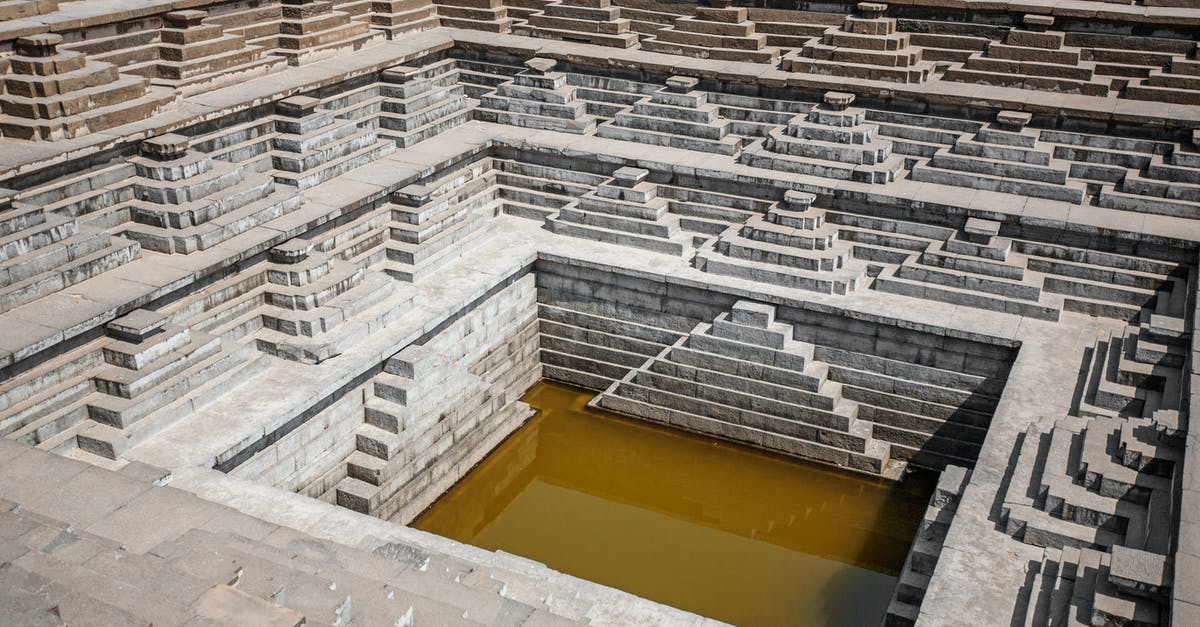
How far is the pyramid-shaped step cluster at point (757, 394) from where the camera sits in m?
14.7

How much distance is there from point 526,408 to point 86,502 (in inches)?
281

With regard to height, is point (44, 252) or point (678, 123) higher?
point (678, 123)

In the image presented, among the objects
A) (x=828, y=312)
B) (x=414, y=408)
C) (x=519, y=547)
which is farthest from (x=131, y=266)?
(x=828, y=312)

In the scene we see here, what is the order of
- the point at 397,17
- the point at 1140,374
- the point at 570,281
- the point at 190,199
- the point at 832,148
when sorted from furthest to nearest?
the point at 397,17 → the point at 832,148 → the point at 570,281 → the point at 190,199 → the point at 1140,374

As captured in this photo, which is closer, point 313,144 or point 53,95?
point 53,95

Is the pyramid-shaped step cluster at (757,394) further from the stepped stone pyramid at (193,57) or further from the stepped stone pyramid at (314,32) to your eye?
the stepped stone pyramid at (314,32)

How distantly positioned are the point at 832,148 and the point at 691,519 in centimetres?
666

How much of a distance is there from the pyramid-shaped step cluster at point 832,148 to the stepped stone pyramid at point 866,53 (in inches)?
33.3

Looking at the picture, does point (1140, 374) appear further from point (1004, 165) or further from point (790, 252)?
point (790, 252)

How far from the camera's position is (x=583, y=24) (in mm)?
20906

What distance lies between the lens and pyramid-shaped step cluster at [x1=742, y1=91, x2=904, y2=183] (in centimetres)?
1672

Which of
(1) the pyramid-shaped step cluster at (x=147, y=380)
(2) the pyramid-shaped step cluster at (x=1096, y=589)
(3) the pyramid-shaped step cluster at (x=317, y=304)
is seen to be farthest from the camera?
(3) the pyramid-shaped step cluster at (x=317, y=304)

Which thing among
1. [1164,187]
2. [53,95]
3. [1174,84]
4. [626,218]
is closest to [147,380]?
[53,95]

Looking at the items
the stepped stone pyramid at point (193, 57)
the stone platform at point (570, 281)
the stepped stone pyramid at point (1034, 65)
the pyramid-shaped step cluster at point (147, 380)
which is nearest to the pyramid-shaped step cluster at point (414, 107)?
the stone platform at point (570, 281)
